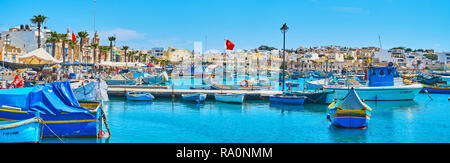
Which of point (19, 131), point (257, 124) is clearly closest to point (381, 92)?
point (257, 124)

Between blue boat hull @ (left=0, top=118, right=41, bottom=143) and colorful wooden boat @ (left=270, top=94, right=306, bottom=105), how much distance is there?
26249 millimetres

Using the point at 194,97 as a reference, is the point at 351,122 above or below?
below

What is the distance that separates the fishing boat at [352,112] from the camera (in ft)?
75.8

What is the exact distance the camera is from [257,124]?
26.1 m

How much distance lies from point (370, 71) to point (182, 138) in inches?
1159

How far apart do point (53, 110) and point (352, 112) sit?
59.7ft

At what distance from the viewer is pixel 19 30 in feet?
258

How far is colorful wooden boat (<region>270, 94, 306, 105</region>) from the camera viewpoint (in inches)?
1446

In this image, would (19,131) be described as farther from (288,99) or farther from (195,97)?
(288,99)

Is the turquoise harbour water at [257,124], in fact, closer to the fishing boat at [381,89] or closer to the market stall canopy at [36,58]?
the fishing boat at [381,89]
